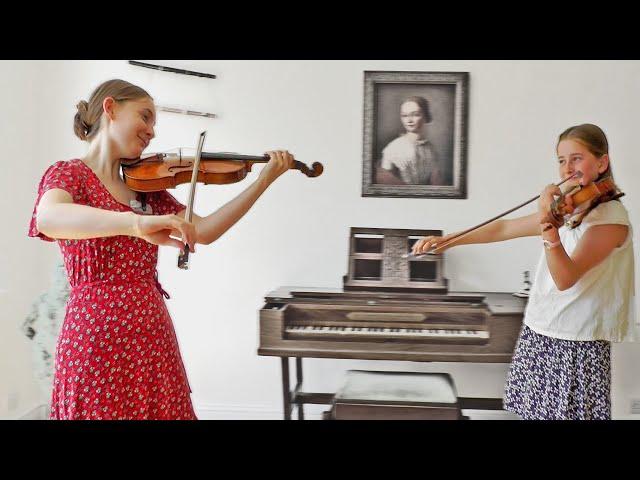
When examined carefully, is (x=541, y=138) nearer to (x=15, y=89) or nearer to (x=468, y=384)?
(x=468, y=384)

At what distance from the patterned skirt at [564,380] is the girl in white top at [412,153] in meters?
0.76

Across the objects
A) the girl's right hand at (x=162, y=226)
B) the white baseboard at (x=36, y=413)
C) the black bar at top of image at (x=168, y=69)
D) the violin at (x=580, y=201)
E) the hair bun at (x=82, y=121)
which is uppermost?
the black bar at top of image at (x=168, y=69)

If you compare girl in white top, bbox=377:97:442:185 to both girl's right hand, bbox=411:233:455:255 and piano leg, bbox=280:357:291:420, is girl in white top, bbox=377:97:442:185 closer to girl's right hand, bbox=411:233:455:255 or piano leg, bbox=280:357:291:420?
girl's right hand, bbox=411:233:455:255

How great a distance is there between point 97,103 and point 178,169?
0.27 m

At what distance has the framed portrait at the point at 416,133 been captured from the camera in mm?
2434

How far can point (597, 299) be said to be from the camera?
1.94 m

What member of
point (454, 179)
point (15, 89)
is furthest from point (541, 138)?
point (15, 89)

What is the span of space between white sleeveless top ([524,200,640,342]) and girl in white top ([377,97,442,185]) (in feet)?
2.07

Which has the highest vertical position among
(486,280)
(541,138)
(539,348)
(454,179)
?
(541,138)

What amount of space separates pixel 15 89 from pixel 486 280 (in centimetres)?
200

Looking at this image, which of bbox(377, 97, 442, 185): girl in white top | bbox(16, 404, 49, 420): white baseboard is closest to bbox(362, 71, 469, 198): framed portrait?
bbox(377, 97, 442, 185): girl in white top

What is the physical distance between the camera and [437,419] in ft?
7.05

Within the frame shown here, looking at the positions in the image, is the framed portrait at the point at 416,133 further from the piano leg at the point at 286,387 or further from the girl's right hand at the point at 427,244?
the piano leg at the point at 286,387

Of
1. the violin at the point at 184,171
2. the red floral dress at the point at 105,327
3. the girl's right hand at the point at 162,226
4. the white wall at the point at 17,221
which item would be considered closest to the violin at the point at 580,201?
the violin at the point at 184,171
